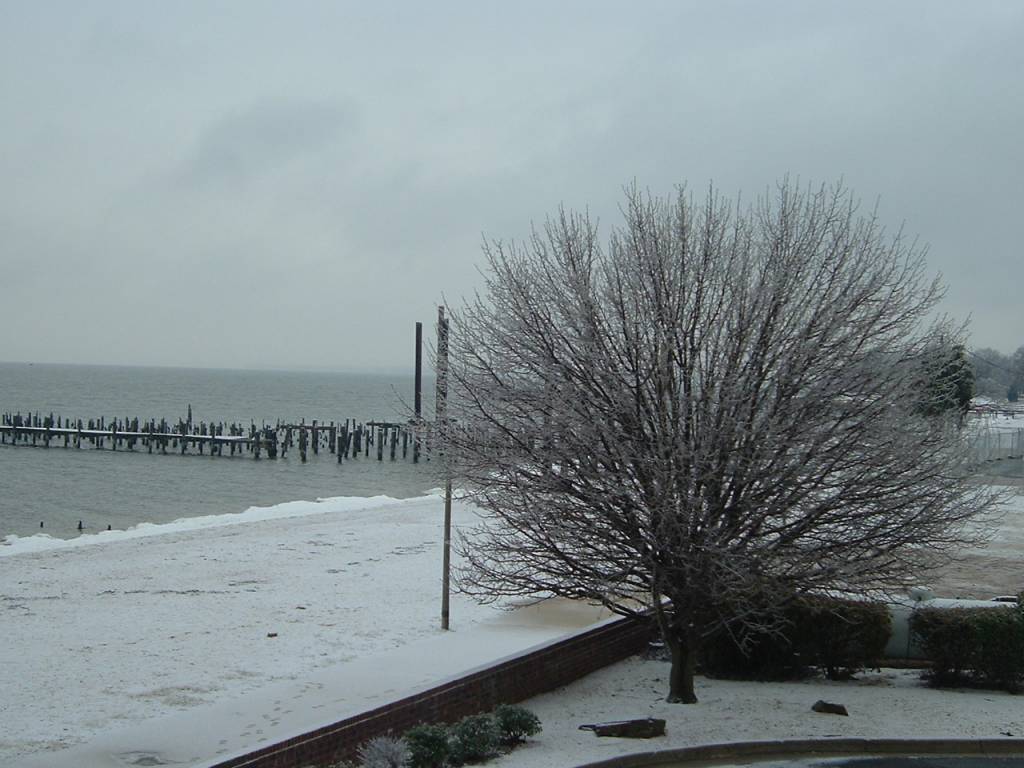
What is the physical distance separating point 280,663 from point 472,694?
4150mm

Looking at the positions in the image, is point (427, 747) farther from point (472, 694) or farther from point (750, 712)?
point (750, 712)

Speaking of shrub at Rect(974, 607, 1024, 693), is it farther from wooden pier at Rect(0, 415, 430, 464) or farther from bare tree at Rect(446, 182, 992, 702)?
wooden pier at Rect(0, 415, 430, 464)

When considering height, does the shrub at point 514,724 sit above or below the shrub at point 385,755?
below

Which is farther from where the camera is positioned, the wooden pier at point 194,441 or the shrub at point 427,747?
the wooden pier at point 194,441

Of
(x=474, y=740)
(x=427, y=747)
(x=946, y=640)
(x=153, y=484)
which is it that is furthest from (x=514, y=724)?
(x=153, y=484)

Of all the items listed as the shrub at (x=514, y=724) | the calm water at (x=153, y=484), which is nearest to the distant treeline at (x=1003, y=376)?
the calm water at (x=153, y=484)

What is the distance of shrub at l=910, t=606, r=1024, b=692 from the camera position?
38.5 ft

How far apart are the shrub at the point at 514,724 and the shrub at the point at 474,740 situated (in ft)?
0.62

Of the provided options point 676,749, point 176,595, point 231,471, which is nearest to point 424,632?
point 176,595

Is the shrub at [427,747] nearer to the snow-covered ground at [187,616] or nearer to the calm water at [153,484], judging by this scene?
the snow-covered ground at [187,616]

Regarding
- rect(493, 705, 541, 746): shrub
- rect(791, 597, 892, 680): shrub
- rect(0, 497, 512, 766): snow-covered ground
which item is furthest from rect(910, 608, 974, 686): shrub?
rect(0, 497, 512, 766): snow-covered ground

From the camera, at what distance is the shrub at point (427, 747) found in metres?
8.71

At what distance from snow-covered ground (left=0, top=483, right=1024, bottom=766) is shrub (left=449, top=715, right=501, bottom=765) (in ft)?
0.73

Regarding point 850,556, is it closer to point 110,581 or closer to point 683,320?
point 683,320
